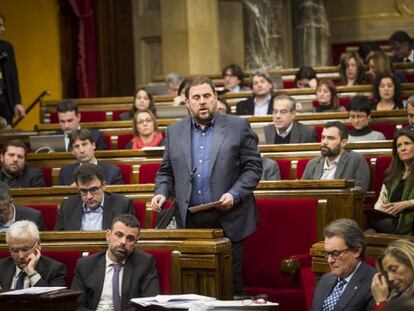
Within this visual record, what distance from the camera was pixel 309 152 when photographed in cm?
664

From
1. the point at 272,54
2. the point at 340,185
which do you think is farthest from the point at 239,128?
the point at 272,54

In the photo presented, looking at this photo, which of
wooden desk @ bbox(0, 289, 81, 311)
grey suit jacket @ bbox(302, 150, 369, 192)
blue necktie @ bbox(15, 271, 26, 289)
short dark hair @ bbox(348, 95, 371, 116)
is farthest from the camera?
short dark hair @ bbox(348, 95, 371, 116)

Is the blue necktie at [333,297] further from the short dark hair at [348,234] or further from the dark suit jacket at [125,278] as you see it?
the dark suit jacket at [125,278]

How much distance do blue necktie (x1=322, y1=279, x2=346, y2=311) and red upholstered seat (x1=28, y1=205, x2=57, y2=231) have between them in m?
2.27

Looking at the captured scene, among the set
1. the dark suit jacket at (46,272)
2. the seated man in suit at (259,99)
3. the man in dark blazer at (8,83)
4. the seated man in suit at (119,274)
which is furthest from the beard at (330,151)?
the man in dark blazer at (8,83)

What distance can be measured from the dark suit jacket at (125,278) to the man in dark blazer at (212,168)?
0.27 meters

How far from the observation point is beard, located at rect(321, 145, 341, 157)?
6219mm

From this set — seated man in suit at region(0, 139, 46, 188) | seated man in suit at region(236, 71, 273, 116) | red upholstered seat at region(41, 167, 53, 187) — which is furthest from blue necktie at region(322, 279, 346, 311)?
seated man in suit at region(236, 71, 273, 116)

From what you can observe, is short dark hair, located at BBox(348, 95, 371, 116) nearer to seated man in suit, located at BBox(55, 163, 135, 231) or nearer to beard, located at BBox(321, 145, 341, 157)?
beard, located at BBox(321, 145, 341, 157)

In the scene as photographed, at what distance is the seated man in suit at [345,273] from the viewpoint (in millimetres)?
4160

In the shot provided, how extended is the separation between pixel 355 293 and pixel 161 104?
5.51 m

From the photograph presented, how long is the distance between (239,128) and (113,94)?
801 centimetres

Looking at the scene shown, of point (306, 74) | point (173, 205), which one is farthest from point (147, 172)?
point (306, 74)

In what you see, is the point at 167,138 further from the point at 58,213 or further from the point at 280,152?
the point at 280,152
